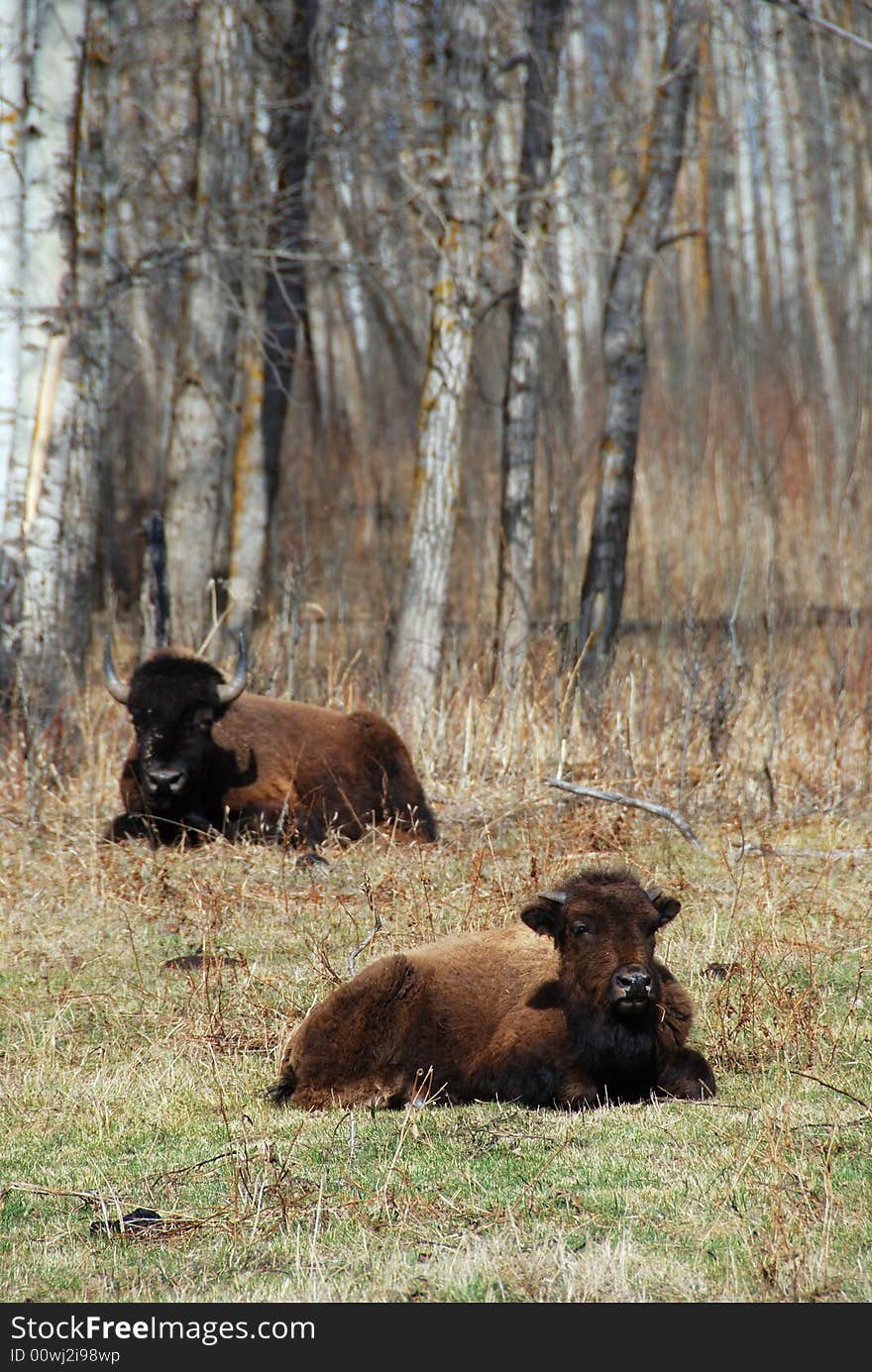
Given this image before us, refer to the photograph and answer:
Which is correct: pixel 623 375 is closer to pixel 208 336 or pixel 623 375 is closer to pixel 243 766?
Answer: pixel 208 336

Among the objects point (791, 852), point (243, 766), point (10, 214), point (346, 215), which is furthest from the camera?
point (346, 215)

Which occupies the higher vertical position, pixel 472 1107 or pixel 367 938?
pixel 367 938

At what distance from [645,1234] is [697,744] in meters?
7.97

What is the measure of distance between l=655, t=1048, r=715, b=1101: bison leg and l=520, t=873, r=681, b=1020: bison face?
1.02 feet

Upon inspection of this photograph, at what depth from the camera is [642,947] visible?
6137 mm

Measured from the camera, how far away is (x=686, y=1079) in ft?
20.3

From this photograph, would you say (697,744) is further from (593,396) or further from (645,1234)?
(593,396)

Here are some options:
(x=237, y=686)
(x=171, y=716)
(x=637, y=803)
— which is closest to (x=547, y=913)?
(x=637, y=803)

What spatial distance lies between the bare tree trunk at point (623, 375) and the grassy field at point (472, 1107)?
318 cm

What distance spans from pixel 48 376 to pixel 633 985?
9056mm

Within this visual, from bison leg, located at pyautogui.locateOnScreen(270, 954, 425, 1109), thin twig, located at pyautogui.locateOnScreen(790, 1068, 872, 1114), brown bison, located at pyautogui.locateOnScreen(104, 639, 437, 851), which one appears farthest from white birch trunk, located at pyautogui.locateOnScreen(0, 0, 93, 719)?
thin twig, located at pyautogui.locateOnScreen(790, 1068, 872, 1114)

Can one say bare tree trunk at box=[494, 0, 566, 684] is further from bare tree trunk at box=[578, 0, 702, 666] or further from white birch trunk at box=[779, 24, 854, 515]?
white birch trunk at box=[779, 24, 854, 515]

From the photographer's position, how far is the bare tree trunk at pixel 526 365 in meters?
16.7

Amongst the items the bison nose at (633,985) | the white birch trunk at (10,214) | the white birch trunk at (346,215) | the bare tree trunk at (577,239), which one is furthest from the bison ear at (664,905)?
the bare tree trunk at (577,239)
